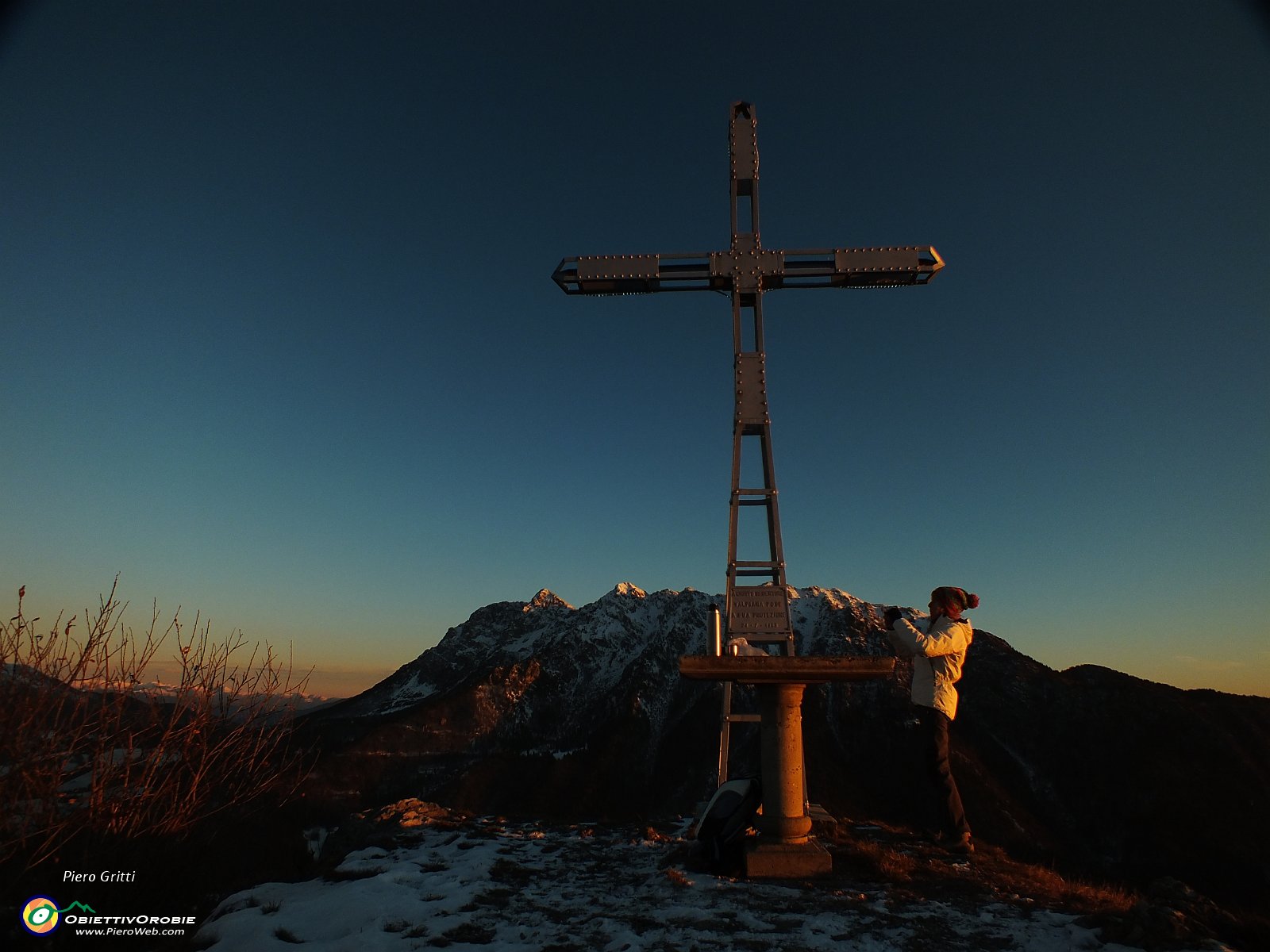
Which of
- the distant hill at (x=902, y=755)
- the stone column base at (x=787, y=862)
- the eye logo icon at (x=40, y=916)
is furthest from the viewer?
the distant hill at (x=902, y=755)

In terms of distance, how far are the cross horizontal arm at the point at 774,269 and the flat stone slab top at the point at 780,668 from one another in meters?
7.38

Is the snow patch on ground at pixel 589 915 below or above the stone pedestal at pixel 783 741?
below

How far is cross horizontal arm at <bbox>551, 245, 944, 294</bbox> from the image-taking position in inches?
483

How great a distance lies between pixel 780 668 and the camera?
8.23 m

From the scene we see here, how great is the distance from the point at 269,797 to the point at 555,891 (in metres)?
3.90

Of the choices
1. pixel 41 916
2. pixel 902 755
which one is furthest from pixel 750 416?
pixel 902 755

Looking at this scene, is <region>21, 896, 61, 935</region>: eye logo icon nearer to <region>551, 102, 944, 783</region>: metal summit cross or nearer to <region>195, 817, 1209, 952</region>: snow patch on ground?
<region>195, 817, 1209, 952</region>: snow patch on ground

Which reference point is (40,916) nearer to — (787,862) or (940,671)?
(787,862)

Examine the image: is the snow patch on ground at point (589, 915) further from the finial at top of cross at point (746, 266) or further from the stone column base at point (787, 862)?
the finial at top of cross at point (746, 266)

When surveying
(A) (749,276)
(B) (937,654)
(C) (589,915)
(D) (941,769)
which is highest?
(A) (749,276)

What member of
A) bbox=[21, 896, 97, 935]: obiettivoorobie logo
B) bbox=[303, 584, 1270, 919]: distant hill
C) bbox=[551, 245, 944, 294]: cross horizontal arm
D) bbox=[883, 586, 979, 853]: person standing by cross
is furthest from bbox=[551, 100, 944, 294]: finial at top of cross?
bbox=[303, 584, 1270, 919]: distant hill

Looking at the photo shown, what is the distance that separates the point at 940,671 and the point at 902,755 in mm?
131340

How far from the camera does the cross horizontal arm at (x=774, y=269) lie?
40.3 feet

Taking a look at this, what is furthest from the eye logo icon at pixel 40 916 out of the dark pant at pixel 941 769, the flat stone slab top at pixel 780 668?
the dark pant at pixel 941 769
